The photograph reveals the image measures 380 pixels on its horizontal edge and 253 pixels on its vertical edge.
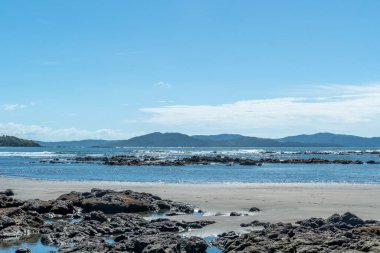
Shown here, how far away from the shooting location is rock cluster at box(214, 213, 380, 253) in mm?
14172

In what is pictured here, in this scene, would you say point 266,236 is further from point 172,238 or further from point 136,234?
point 136,234

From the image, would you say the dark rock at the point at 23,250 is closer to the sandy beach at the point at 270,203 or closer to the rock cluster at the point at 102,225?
the rock cluster at the point at 102,225

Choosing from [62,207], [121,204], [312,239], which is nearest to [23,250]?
[62,207]

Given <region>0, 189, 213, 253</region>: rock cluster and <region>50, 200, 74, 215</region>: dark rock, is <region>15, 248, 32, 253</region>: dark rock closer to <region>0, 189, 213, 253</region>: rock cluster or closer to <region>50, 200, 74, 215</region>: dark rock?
<region>0, 189, 213, 253</region>: rock cluster

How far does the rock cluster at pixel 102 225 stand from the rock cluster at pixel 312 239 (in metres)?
1.54

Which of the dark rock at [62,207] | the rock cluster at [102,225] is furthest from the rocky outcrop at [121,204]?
the dark rock at [62,207]

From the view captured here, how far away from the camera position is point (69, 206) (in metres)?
25.8

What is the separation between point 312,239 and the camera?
15383 millimetres

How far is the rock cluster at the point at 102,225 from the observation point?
1611 cm

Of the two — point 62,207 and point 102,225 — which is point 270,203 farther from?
point 102,225

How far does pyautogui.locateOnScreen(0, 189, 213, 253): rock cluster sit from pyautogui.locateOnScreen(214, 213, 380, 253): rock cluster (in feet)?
5.04

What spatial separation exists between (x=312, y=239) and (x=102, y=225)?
8673mm

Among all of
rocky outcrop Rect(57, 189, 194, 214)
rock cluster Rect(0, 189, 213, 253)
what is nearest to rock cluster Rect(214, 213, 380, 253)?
rock cluster Rect(0, 189, 213, 253)

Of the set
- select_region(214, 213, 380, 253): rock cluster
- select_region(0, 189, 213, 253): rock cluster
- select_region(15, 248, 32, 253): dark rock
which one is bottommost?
select_region(15, 248, 32, 253): dark rock
